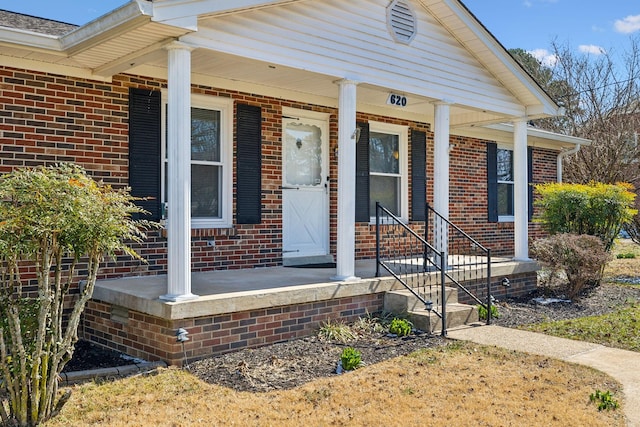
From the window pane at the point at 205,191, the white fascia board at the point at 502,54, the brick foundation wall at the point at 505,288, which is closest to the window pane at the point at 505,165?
the white fascia board at the point at 502,54

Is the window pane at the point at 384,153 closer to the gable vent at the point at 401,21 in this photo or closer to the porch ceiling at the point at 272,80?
the porch ceiling at the point at 272,80

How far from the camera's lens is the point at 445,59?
8234 millimetres

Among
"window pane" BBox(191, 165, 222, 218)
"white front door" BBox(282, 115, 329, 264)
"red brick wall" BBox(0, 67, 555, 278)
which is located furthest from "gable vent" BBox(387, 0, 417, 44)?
"window pane" BBox(191, 165, 222, 218)

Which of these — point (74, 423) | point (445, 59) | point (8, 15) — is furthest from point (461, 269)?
point (8, 15)

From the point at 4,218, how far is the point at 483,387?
368 centimetres

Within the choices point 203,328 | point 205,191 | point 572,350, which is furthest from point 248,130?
point 572,350

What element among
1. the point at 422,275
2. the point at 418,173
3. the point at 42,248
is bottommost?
the point at 422,275

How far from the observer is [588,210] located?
10.3m

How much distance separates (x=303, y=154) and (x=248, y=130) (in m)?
1.19

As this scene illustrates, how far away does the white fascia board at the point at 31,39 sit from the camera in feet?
18.7

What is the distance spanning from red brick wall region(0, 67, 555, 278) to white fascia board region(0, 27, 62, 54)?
48cm

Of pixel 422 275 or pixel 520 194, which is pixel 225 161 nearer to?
pixel 422 275

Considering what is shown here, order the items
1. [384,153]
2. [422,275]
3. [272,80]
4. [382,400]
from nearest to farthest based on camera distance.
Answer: [382,400]
[272,80]
[422,275]
[384,153]

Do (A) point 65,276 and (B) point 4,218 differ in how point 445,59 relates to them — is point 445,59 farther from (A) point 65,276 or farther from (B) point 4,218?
(B) point 4,218
